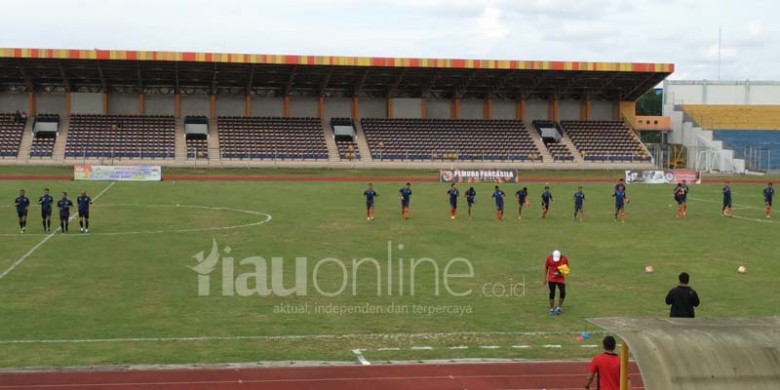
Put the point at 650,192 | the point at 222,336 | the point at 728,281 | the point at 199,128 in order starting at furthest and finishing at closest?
the point at 199,128 → the point at 650,192 → the point at 728,281 → the point at 222,336

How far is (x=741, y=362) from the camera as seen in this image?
26.5 ft

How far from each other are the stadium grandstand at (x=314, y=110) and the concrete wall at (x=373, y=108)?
10cm

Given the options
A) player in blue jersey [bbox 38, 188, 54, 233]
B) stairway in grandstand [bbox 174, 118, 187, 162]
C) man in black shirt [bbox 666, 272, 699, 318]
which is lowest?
man in black shirt [bbox 666, 272, 699, 318]

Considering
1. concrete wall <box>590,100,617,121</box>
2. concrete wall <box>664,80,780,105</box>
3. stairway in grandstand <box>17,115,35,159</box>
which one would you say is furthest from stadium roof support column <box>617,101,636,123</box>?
stairway in grandstand <box>17,115,35,159</box>

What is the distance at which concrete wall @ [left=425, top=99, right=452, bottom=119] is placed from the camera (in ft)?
281

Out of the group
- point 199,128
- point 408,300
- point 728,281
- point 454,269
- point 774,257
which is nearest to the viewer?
point 408,300

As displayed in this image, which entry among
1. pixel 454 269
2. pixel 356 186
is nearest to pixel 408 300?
pixel 454 269

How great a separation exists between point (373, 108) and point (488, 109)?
1115 centimetres

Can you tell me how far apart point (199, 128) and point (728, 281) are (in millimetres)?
61489

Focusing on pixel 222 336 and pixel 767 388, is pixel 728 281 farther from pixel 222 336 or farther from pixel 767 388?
pixel 767 388

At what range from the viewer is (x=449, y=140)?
262ft

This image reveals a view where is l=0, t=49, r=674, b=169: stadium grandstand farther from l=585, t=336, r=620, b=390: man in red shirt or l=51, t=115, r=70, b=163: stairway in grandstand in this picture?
l=585, t=336, r=620, b=390: man in red shirt

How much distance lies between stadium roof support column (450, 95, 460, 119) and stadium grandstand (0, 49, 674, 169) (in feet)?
0.32

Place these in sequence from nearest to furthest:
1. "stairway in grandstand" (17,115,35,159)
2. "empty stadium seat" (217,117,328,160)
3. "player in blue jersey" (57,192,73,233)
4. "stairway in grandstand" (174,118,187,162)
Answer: "player in blue jersey" (57,192,73,233)
"stairway in grandstand" (17,115,35,159)
"stairway in grandstand" (174,118,187,162)
"empty stadium seat" (217,117,328,160)
